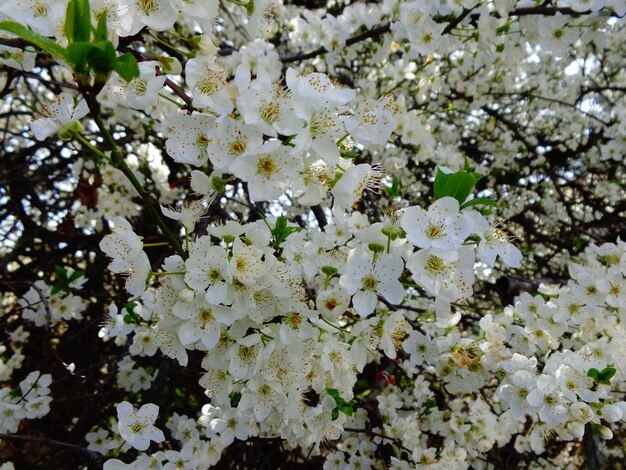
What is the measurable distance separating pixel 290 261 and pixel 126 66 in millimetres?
737

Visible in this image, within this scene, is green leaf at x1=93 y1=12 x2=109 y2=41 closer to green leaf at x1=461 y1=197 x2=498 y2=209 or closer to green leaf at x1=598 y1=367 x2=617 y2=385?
green leaf at x1=461 y1=197 x2=498 y2=209

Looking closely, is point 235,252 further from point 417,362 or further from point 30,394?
point 30,394

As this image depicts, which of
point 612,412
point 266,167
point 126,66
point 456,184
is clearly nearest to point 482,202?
point 456,184

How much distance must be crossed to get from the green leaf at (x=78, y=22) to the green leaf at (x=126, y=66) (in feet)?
0.31

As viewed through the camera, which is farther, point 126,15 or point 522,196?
point 522,196

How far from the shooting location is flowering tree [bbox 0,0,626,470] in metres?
1.14

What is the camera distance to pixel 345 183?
1.18 m

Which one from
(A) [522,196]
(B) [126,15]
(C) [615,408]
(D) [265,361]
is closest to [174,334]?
(D) [265,361]

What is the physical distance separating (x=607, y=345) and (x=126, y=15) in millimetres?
2175

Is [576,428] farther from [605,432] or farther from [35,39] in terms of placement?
[35,39]

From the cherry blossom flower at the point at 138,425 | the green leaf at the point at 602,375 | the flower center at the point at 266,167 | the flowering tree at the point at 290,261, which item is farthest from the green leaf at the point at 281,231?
the green leaf at the point at 602,375

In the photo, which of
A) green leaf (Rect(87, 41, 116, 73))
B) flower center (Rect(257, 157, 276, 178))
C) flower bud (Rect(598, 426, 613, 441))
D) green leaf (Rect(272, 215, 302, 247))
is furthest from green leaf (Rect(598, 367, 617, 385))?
green leaf (Rect(87, 41, 116, 73))

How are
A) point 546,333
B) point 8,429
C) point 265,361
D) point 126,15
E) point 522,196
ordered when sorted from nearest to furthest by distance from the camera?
point 126,15, point 265,361, point 546,333, point 8,429, point 522,196

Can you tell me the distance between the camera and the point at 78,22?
2.98ft
